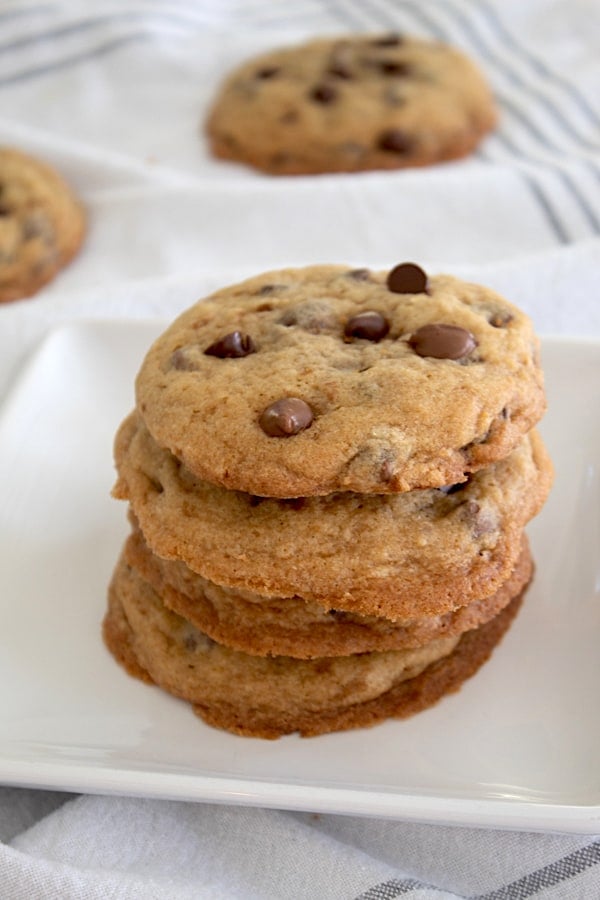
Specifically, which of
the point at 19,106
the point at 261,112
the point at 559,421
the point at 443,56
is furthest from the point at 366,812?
the point at 19,106

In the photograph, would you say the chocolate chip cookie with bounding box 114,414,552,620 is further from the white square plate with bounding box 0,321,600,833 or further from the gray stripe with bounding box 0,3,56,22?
the gray stripe with bounding box 0,3,56,22

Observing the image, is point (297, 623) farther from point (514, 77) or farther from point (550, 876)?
point (514, 77)

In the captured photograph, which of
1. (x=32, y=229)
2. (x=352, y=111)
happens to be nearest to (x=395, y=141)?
(x=352, y=111)

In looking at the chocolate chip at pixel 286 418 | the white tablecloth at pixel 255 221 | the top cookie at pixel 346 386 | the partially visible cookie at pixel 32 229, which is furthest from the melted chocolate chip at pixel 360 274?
the partially visible cookie at pixel 32 229

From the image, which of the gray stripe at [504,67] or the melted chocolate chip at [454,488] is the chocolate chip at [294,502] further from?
the gray stripe at [504,67]

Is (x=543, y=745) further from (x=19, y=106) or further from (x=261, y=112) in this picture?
(x=19, y=106)

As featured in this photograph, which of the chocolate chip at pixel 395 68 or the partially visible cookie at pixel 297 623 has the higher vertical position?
the partially visible cookie at pixel 297 623
